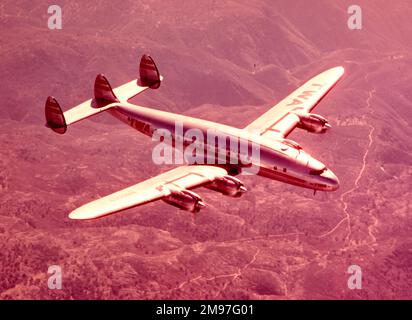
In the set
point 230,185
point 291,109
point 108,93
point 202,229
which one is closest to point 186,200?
point 230,185

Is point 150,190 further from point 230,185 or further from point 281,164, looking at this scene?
point 281,164

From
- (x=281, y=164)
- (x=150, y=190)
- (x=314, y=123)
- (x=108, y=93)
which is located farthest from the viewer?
(x=108, y=93)

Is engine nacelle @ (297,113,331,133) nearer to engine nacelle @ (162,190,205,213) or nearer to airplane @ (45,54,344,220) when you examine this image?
airplane @ (45,54,344,220)

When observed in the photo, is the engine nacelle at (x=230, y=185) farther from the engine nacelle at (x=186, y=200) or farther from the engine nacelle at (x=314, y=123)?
the engine nacelle at (x=314, y=123)

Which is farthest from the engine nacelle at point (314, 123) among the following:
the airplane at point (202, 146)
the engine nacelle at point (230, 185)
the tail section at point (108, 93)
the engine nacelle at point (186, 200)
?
the engine nacelle at point (186, 200)

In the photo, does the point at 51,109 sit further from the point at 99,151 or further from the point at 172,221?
the point at 99,151
